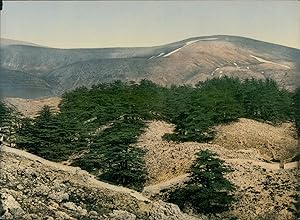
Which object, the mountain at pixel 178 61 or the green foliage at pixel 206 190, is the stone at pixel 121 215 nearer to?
the green foliage at pixel 206 190

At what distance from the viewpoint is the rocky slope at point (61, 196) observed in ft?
21.8

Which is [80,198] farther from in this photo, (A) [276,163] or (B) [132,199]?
(A) [276,163]

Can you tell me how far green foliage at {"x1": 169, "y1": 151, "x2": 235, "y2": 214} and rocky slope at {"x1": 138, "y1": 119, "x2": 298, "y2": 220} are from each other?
18cm

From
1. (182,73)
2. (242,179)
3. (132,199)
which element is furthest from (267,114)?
(182,73)

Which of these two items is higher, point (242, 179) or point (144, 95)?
point (144, 95)

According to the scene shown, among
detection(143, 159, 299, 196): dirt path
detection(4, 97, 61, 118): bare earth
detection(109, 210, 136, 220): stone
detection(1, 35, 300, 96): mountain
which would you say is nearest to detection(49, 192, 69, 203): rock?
detection(109, 210, 136, 220): stone

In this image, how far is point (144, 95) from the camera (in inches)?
484

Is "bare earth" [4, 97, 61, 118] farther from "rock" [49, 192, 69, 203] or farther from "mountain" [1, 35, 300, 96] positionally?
"mountain" [1, 35, 300, 96]

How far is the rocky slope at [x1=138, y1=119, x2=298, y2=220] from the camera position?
770cm

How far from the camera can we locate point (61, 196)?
7.21 m

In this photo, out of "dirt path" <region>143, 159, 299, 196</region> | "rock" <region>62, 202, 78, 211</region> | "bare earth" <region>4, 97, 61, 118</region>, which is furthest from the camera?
"bare earth" <region>4, 97, 61, 118</region>

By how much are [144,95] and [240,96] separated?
9.18ft

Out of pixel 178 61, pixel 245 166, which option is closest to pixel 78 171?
pixel 245 166

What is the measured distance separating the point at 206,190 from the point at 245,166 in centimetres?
120
